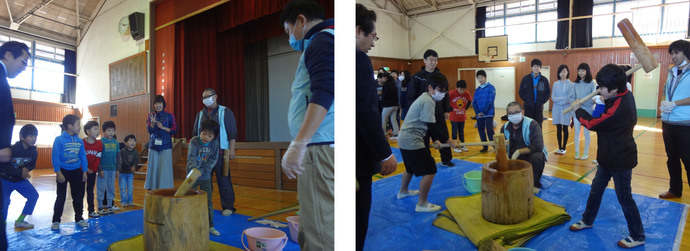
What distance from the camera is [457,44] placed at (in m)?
1.09

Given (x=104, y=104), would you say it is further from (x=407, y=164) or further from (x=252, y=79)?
(x=407, y=164)

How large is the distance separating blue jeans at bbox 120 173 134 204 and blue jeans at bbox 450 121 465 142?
0.86m

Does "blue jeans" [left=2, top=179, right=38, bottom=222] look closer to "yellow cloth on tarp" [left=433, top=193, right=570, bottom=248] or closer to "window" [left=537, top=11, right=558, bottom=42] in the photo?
"yellow cloth on tarp" [left=433, top=193, right=570, bottom=248]

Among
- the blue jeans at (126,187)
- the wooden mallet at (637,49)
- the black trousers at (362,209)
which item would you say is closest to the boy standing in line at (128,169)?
the blue jeans at (126,187)

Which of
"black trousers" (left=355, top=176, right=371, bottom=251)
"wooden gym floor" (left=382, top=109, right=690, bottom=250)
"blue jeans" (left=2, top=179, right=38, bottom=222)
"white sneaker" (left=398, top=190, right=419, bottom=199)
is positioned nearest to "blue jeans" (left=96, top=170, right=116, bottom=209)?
"blue jeans" (left=2, top=179, right=38, bottom=222)

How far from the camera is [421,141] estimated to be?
1.18 meters

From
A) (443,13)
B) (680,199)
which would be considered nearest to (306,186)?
(443,13)

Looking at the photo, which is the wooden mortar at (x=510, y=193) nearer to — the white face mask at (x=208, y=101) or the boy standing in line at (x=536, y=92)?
the boy standing in line at (x=536, y=92)

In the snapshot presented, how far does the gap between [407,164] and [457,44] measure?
0.41 meters

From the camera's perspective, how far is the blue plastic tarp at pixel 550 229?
2.56 ft

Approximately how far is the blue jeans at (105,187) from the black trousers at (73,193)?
0.10ft

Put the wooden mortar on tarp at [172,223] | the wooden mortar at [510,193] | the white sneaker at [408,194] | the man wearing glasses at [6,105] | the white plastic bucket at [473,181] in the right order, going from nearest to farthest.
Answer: the man wearing glasses at [6,105], the wooden mortar on tarp at [172,223], the wooden mortar at [510,193], the white plastic bucket at [473,181], the white sneaker at [408,194]

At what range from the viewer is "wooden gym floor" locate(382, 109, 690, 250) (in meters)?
0.81

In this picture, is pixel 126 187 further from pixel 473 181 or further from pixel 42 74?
pixel 473 181
